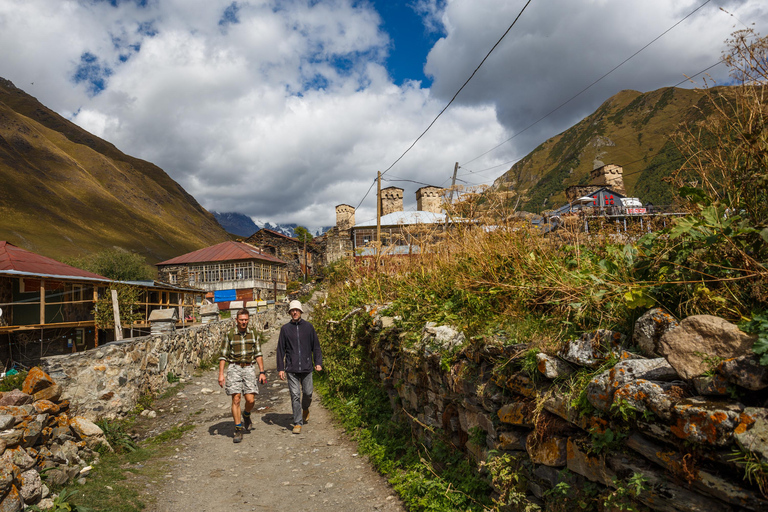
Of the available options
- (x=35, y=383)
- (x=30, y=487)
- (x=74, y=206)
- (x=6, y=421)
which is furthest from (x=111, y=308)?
(x=74, y=206)

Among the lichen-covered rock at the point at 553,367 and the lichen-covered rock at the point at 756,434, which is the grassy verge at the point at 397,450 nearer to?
the lichen-covered rock at the point at 553,367

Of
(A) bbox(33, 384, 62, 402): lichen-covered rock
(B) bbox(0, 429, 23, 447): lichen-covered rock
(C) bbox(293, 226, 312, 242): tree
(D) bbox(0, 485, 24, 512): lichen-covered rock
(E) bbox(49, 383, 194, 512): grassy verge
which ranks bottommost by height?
(E) bbox(49, 383, 194, 512): grassy verge

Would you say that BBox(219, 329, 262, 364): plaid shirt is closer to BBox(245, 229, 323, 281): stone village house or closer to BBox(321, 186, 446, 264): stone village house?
BBox(321, 186, 446, 264): stone village house

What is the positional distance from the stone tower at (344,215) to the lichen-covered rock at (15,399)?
57.4 metres

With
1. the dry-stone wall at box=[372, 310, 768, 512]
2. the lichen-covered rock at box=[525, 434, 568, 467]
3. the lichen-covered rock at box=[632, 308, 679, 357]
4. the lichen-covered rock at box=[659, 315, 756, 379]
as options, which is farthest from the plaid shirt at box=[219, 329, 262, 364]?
the lichen-covered rock at box=[659, 315, 756, 379]

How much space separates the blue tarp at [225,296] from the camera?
44.9m

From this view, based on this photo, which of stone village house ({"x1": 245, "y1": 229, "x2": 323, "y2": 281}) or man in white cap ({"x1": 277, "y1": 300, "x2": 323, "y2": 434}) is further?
stone village house ({"x1": 245, "y1": 229, "x2": 323, "y2": 281})

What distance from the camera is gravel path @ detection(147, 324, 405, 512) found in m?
4.59

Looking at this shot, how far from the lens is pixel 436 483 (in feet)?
13.2

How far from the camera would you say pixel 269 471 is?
5504 mm

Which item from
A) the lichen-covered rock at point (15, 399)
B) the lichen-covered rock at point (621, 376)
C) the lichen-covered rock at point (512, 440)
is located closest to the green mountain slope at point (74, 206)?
the lichen-covered rock at point (15, 399)

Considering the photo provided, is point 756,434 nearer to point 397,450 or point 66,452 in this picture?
point 397,450

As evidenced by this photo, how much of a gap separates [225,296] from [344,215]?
23665 mm

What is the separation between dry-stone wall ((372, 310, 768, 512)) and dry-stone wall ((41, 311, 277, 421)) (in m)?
6.59
